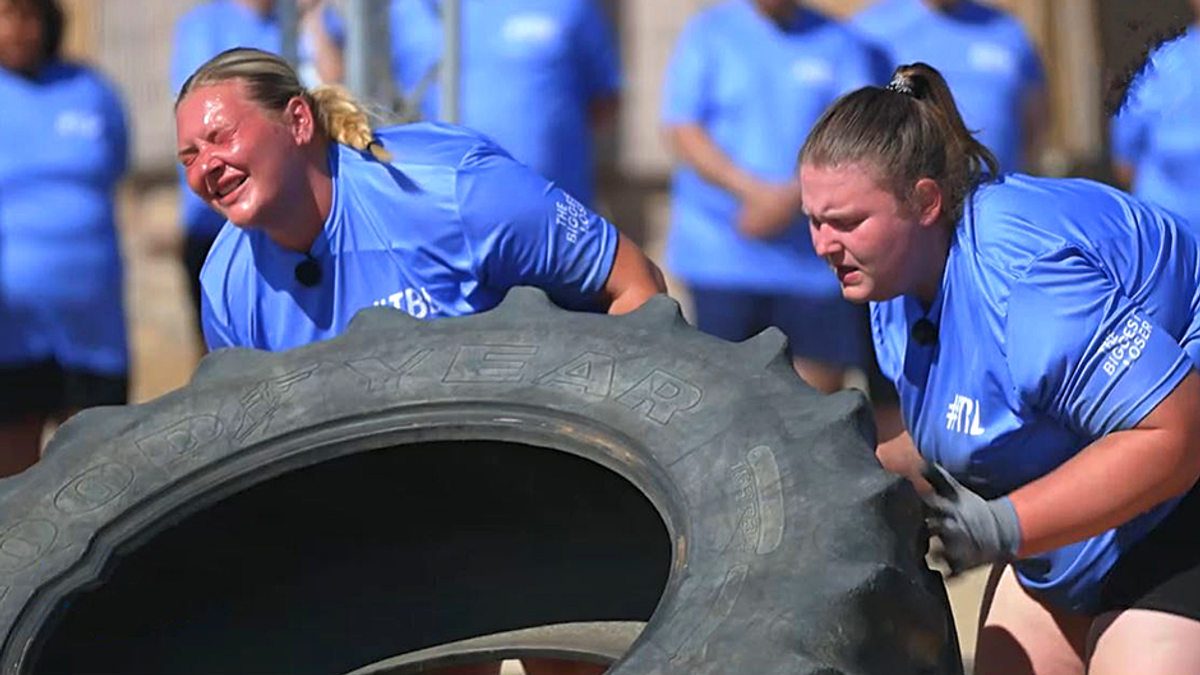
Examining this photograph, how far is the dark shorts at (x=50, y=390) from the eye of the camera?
7.09m

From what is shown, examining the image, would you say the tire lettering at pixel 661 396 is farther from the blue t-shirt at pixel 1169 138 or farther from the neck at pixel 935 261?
the blue t-shirt at pixel 1169 138

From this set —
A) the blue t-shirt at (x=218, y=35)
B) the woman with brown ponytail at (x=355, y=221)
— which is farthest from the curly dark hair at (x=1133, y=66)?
the blue t-shirt at (x=218, y=35)

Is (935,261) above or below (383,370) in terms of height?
above

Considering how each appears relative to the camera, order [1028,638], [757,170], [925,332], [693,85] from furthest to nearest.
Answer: [693,85], [757,170], [1028,638], [925,332]

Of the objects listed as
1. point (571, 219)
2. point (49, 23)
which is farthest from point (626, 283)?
point (49, 23)

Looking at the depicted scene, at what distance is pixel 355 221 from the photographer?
4.58 m

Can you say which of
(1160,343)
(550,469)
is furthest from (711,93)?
(1160,343)

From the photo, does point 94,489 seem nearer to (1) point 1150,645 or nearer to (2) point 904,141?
(2) point 904,141

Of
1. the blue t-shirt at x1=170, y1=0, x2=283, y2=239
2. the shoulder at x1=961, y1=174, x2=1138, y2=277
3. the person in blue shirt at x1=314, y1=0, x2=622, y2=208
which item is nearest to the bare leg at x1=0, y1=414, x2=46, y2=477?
the blue t-shirt at x1=170, y1=0, x2=283, y2=239

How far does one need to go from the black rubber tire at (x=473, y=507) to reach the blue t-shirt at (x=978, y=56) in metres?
3.67

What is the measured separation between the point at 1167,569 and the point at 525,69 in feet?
13.6

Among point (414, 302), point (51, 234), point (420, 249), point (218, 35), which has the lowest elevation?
point (51, 234)

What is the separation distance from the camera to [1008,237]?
387 centimetres

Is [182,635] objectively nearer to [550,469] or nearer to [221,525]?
[221,525]
